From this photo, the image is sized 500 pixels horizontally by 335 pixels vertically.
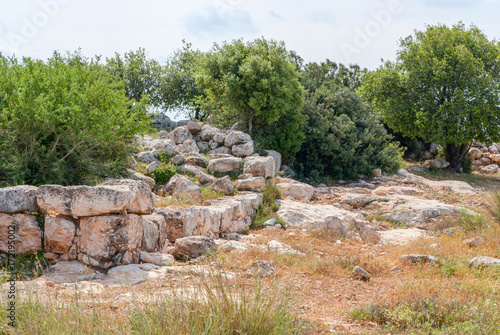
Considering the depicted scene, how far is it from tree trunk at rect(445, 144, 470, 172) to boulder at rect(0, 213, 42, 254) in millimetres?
23029

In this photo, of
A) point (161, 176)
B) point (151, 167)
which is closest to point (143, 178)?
point (161, 176)

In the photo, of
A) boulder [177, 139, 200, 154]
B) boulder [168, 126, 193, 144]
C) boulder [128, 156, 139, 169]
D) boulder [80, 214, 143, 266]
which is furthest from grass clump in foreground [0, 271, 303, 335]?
boulder [168, 126, 193, 144]

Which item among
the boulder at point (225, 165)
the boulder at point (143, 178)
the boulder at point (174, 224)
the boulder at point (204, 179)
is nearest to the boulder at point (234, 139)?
the boulder at point (225, 165)

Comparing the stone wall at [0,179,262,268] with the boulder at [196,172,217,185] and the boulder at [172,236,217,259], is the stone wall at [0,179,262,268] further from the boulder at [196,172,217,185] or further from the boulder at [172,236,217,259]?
the boulder at [196,172,217,185]

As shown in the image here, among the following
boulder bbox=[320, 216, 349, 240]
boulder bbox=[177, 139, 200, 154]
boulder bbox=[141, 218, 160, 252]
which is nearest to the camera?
boulder bbox=[141, 218, 160, 252]

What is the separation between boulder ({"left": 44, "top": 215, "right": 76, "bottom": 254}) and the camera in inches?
237

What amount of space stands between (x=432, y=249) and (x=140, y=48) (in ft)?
86.6

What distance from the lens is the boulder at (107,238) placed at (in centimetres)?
603

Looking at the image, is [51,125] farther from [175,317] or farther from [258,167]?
[175,317]

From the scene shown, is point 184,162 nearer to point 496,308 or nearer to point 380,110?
point 496,308

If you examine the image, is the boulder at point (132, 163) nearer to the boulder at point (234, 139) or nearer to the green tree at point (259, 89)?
the boulder at point (234, 139)

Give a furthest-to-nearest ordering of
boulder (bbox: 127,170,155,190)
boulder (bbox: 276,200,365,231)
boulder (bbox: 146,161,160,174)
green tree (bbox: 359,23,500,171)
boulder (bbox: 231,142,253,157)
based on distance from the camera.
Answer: green tree (bbox: 359,23,500,171)
boulder (bbox: 231,142,253,157)
boulder (bbox: 146,161,160,174)
boulder (bbox: 276,200,365,231)
boulder (bbox: 127,170,155,190)

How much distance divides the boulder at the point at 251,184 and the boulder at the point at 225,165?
3.15ft

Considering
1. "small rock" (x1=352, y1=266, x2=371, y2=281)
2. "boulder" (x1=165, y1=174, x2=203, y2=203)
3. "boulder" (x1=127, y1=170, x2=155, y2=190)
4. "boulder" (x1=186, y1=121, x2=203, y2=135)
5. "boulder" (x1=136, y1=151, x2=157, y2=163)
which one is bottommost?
"small rock" (x1=352, y1=266, x2=371, y2=281)
